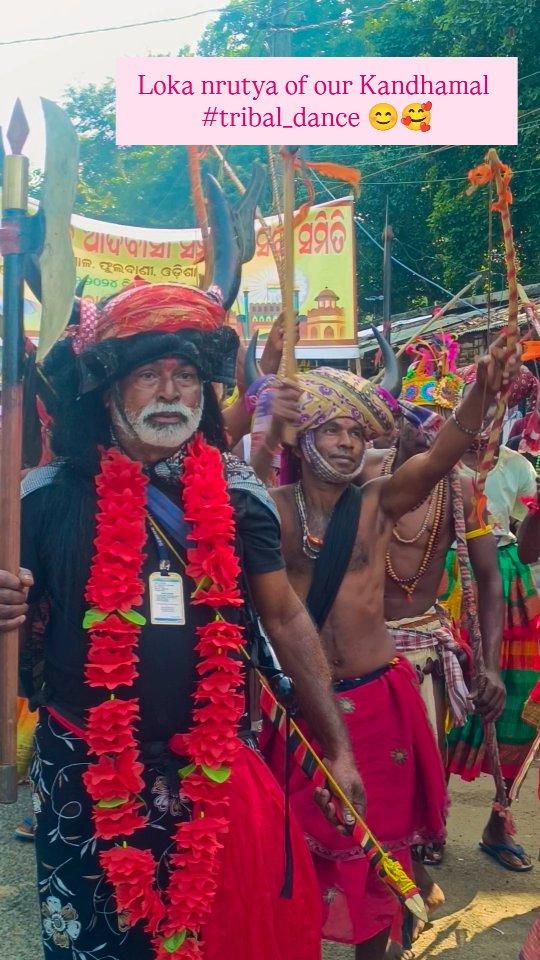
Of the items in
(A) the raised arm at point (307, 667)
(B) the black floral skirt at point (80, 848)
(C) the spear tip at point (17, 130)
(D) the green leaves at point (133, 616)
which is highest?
(C) the spear tip at point (17, 130)

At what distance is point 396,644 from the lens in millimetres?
4617

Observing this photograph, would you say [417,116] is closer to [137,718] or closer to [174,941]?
[137,718]

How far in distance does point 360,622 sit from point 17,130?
2.30 m

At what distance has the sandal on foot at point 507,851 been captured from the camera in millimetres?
5000

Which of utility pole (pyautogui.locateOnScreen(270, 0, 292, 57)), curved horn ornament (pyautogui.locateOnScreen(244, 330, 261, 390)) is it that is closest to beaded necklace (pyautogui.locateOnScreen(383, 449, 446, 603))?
curved horn ornament (pyautogui.locateOnScreen(244, 330, 261, 390))

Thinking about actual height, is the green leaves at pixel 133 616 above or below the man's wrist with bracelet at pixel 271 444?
below

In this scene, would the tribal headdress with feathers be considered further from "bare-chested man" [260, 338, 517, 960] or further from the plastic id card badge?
the plastic id card badge

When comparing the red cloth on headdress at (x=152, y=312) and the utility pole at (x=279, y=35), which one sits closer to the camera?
the red cloth on headdress at (x=152, y=312)

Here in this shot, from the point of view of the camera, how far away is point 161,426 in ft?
9.38

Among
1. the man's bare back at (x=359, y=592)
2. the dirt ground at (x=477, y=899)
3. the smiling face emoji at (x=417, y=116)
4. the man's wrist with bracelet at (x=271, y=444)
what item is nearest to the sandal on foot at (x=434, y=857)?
the dirt ground at (x=477, y=899)

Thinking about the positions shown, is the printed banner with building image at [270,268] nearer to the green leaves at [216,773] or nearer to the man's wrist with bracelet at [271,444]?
the man's wrist with bracelet at [271,444]

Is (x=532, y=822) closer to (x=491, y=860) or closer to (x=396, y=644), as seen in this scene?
(x=491, y=860)
